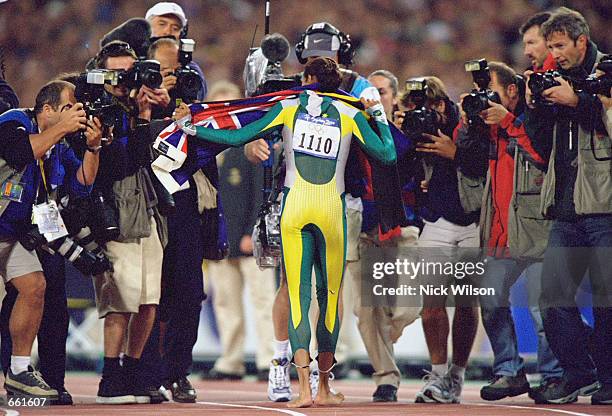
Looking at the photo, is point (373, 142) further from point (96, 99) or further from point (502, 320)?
point (96, 99)

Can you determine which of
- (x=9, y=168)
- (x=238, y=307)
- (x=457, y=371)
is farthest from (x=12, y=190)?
(x=238, y=307)

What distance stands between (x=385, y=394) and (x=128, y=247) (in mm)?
2163

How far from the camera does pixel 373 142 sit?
959cm

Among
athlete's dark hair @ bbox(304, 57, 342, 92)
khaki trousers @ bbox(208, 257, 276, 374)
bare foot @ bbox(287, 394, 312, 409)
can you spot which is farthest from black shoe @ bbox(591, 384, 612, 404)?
khaki trousers @ bbox(208, 257, 276, 374)

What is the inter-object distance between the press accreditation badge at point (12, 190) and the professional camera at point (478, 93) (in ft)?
10.1

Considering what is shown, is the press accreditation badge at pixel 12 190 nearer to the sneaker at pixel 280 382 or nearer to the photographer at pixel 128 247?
the photographer at pixel 128 247

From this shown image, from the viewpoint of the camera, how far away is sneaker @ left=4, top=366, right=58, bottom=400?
924 cm

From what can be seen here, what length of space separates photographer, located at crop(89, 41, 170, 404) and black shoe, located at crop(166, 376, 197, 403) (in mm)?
294

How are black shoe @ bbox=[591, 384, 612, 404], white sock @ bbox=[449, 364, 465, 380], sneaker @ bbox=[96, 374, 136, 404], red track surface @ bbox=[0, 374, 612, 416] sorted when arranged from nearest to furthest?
red track surface @ bbox=[0, 374, 612, 416], black shoe @ bbox=[591, 384, 612, 404], sneaker @ bbox=[96, 374, 136, 404], white sock @ bbox=[449, 364, 465, 380]

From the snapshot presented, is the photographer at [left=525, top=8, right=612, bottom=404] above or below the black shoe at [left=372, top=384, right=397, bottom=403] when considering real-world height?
above

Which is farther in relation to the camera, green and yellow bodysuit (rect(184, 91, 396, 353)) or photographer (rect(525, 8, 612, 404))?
photographer (rect(525, 8, 612, 404))

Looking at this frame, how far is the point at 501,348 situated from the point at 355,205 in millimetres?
1493

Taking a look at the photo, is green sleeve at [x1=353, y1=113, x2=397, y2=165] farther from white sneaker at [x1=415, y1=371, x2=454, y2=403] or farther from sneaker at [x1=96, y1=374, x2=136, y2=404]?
sneaker at [x1=96, y1=374, x2=136, y2=404]

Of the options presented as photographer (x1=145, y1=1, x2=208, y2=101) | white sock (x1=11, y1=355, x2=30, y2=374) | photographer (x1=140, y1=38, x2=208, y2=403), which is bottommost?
white sock (x1=11, y1=355, x2=30, y2=374)
